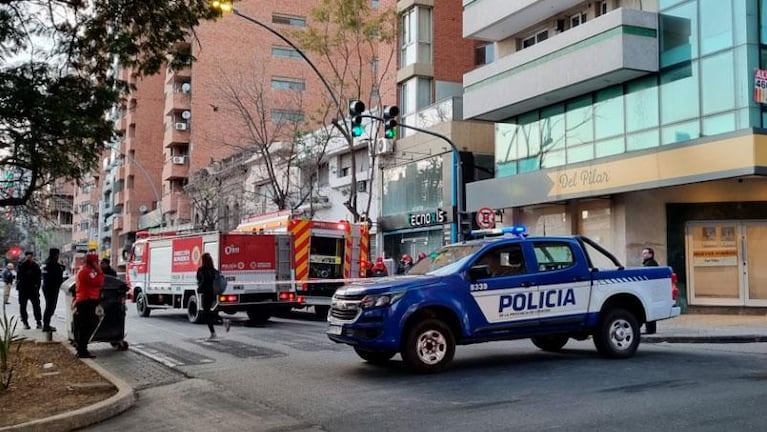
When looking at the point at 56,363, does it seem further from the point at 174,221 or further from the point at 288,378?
the point at 174,221

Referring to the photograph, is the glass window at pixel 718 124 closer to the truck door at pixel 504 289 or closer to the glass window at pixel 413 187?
the truck door at pixel 504 289

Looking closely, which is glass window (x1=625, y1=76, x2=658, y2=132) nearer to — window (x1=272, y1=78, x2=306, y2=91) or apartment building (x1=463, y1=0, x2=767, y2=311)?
apartment building (x1=463, y1=0, x2=767, y2=311)

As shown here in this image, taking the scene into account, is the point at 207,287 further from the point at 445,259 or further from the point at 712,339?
the point at 712,339

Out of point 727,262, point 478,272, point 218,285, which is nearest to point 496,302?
point 478,272

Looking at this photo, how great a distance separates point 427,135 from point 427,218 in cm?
364

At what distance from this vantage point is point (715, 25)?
18266 millimetres

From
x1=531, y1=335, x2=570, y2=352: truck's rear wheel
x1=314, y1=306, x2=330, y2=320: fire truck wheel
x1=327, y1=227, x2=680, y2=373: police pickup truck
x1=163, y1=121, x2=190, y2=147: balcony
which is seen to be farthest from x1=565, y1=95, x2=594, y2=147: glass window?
Result: x1=163, y1=121, x2=190, y2=147: balcony

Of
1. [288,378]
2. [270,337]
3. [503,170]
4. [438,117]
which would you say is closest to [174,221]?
[438,117]

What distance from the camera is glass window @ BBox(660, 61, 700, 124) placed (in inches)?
733

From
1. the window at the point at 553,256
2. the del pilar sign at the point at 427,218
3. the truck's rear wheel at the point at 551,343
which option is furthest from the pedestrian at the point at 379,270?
the window at the point at 553,256

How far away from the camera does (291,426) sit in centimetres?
713

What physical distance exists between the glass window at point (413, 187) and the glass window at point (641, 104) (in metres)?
9.60

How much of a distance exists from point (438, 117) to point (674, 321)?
14.5 m

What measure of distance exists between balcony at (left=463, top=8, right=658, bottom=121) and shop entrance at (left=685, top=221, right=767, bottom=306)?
191 inches
